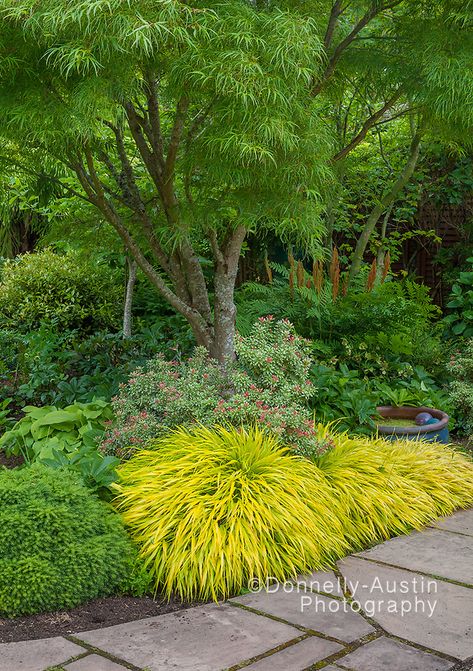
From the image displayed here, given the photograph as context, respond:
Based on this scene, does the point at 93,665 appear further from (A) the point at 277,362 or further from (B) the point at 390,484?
(A) the point at 277,362

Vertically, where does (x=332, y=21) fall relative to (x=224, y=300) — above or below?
above

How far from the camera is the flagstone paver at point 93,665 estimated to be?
270cm

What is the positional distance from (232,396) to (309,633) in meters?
1.79

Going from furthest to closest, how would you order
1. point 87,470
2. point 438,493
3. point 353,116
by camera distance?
1. point 353,116
2. point 438,493
3. point 87,470

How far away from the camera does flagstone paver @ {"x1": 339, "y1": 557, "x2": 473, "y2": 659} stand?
9.67ft

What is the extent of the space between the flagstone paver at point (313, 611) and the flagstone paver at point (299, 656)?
0.27 ft

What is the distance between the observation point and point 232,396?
4559mm

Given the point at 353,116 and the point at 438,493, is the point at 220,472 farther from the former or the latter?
the point at 353,116

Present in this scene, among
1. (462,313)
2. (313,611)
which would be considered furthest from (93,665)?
(462,313)

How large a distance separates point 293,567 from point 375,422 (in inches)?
91.7

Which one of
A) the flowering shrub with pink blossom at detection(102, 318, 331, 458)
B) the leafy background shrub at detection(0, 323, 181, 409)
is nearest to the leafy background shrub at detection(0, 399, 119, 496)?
the flowering shrub with pink blossom at detection(102, 318, 331, 458)

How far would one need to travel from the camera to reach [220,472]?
394 cm

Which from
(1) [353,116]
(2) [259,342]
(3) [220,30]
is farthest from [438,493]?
(1) [353,116]

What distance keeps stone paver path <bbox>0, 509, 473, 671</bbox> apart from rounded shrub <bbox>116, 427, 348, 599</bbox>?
13 cm
